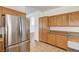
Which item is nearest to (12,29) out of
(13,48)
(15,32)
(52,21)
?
(15,32)

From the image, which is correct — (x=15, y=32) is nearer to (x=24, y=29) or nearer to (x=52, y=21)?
(x=24, y=29)

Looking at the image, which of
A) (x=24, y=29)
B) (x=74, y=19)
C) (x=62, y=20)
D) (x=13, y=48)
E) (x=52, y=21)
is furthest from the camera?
(x=52, y=21)

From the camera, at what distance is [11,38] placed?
5.21ft

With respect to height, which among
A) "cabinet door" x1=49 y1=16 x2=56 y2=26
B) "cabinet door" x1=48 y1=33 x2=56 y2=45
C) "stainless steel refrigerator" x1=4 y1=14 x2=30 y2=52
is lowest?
"cabinet door" x1=48 y1=33 x2=56 y2=45

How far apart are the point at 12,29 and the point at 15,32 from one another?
0.10 metres

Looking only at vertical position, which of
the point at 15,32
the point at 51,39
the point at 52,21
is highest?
the point at 52,21

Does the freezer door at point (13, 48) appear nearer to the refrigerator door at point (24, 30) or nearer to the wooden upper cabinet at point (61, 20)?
the refrigerator door at point (24, 30)

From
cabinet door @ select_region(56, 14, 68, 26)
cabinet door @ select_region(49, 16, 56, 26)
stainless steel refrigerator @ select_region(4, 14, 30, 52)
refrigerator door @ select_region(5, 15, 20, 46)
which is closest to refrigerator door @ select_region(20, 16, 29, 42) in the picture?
stainless steel refrigerator @ select_region(4, 14, 30, 52)

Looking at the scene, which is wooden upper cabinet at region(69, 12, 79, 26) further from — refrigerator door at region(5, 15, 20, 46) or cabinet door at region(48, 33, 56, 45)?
refrigerator door at region(5, 15, 20, 46)

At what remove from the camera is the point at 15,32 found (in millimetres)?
1648

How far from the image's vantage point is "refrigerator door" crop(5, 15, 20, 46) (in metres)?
1.51
